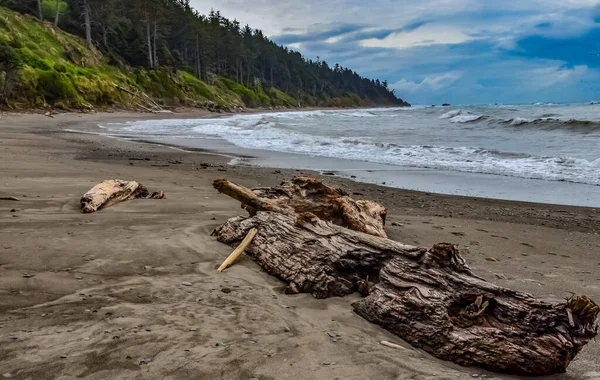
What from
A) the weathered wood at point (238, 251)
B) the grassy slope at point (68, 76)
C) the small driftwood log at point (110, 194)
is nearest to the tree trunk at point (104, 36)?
the grassy slope at point (68, 76)

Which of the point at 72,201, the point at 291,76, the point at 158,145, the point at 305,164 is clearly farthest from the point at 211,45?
the point at 72,201

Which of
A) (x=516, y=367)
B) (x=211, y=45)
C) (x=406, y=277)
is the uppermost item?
(x=211, y=45)

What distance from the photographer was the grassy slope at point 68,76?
3184 centimetres

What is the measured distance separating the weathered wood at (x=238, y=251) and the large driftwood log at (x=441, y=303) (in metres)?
0.38

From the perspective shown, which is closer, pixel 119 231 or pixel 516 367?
pixel 516 367

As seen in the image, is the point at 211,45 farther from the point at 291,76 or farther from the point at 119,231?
the point at 119,231

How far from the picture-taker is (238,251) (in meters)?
4.60

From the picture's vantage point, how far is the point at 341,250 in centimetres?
404

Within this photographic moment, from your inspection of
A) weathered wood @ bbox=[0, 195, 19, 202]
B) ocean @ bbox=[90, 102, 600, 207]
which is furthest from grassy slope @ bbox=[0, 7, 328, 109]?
weathered wood @ bbox=[0, 195, 19, 202]

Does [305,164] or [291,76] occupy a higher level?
[291,76]

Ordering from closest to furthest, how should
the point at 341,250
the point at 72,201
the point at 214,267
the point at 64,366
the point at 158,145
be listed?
the point at 64,366 < the point at 341,250 < the point at 214,267 < the point at 72,201 < the point at 158,145

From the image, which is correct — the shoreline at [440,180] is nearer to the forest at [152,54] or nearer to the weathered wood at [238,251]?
the weathered wood at [238,251]

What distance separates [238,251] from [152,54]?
64179mm

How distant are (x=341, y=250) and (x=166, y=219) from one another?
296 centimetres
